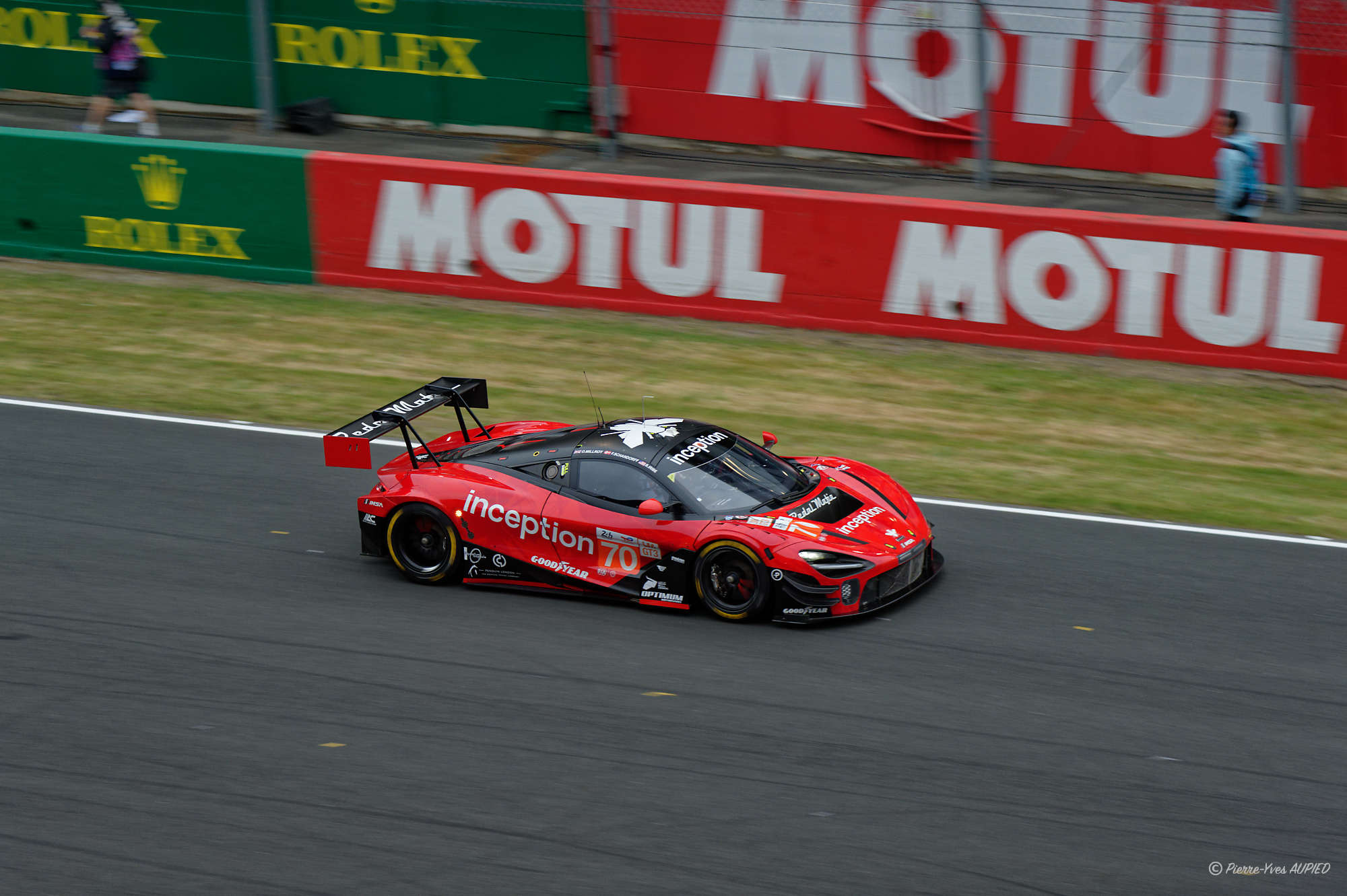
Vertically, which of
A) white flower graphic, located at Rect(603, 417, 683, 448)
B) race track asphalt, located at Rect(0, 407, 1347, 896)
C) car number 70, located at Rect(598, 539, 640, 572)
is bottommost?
race track asphalt, located at Rect(0, 407, 1347, 896)

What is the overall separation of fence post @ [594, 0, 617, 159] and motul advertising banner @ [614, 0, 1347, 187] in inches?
16.7

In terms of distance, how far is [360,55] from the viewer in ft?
72.8

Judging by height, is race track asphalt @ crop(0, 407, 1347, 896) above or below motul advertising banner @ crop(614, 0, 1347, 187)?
below

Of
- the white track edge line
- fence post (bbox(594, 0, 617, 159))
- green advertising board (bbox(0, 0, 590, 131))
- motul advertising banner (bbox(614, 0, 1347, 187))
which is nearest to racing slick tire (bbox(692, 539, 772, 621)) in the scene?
the white track edge line

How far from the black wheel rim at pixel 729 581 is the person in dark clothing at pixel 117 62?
14878 millimetres

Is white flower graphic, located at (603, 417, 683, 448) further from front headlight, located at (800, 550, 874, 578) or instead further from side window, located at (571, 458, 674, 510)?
front headlight, located at (800, 550, 874, 578)

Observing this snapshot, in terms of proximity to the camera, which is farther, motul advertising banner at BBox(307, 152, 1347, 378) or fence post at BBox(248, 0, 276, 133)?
fence post at BBox(248, 0, 276, 133)

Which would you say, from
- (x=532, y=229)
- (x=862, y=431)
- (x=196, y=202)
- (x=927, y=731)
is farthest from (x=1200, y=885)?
(x=196, y=202)

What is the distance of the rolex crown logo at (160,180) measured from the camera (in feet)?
54.4

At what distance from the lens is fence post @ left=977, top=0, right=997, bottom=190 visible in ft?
55.2

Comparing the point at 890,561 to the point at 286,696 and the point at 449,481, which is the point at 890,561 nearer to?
the point at 449,481

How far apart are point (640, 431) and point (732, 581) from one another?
3.99ft

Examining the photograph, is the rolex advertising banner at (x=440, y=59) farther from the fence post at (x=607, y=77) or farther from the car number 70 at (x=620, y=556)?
the car number 70 at (x=620, y=556)

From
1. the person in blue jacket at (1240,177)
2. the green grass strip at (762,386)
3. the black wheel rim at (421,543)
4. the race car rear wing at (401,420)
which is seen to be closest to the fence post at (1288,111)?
the person in blue jacket at (1240,177)
